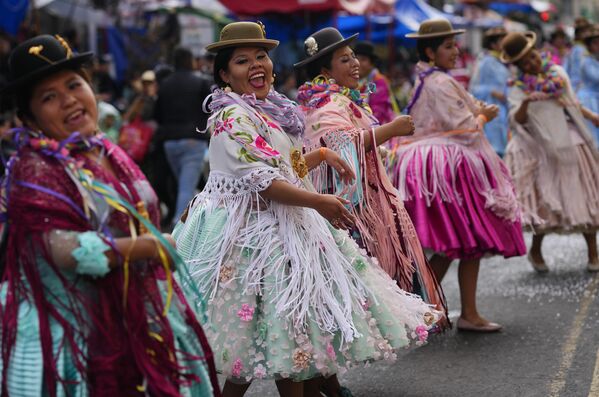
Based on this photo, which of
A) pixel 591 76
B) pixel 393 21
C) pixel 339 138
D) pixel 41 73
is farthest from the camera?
pixel 393 21

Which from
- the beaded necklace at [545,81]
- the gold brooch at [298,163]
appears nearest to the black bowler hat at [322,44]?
the gold brooch at [298,163]

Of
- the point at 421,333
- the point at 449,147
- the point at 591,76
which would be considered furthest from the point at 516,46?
the point at 591,76

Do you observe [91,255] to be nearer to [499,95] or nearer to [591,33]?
[591,33]

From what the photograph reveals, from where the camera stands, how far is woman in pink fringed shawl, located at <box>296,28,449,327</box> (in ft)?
17.2

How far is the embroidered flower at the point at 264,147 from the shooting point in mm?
4355

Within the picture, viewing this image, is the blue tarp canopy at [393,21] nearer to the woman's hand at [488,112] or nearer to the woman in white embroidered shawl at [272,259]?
the woman's hand at [488,112]

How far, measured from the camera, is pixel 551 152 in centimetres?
824

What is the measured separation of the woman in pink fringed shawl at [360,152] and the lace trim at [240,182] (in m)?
0.86

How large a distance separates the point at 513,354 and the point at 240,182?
240 centimetres

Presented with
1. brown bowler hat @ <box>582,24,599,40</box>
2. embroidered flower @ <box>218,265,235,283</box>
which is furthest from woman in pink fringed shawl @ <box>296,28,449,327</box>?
brown bowler hat @ <box>582,24,599,40</box>

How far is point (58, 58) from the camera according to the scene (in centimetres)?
320

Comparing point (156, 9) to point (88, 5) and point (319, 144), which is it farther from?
point (319, 144)

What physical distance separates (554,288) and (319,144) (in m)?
3.31

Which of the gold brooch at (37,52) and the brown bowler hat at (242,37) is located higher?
the brown bowler hat at (242,37)
